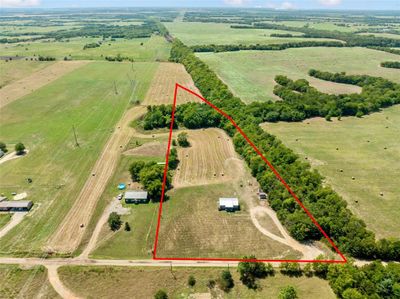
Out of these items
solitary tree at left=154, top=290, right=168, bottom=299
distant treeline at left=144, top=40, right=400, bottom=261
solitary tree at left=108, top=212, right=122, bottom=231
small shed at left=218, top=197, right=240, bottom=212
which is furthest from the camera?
small shed at left=218, top=197, right=240, bottom=212

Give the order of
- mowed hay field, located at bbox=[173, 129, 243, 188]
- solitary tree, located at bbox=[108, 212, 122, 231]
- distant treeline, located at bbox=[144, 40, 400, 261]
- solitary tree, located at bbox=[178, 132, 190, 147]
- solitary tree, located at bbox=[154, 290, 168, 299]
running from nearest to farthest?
solitary tree, located at bbox=[154, 290, 168, 299]
distant treeline, located at bbox=[144, 40, 400, 261]
solitary tree, located at bbox=[108, 212, 122, 231]
mowed hay field, located at bbox=[173, 129, 243, 188]
solitary tree, located at bbox=[178, 132, 190, 147]

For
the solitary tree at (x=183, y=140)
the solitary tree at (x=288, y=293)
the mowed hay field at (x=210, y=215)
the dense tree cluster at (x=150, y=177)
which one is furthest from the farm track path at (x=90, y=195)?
the solitary tree at (x=288, y=293)

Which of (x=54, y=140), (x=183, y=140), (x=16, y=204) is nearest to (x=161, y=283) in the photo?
(x=16, y=204)

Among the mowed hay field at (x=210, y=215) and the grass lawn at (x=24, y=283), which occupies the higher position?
the mowed hay field at (x=210, y=215)

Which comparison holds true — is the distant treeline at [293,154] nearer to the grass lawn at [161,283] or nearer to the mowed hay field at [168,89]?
the mowed hay field at [168,89]

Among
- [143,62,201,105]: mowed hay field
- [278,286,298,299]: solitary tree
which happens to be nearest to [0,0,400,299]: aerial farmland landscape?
[278,286,298,299]: solitary tree

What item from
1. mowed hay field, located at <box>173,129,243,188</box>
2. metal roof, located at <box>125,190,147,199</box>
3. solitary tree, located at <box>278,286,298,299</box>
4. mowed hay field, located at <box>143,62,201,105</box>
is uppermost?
mowed hay field, located at <box>143,62,201,105</box>

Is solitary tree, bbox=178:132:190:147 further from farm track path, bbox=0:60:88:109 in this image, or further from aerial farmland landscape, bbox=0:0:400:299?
farm track path, bbox=0:60:88:109
